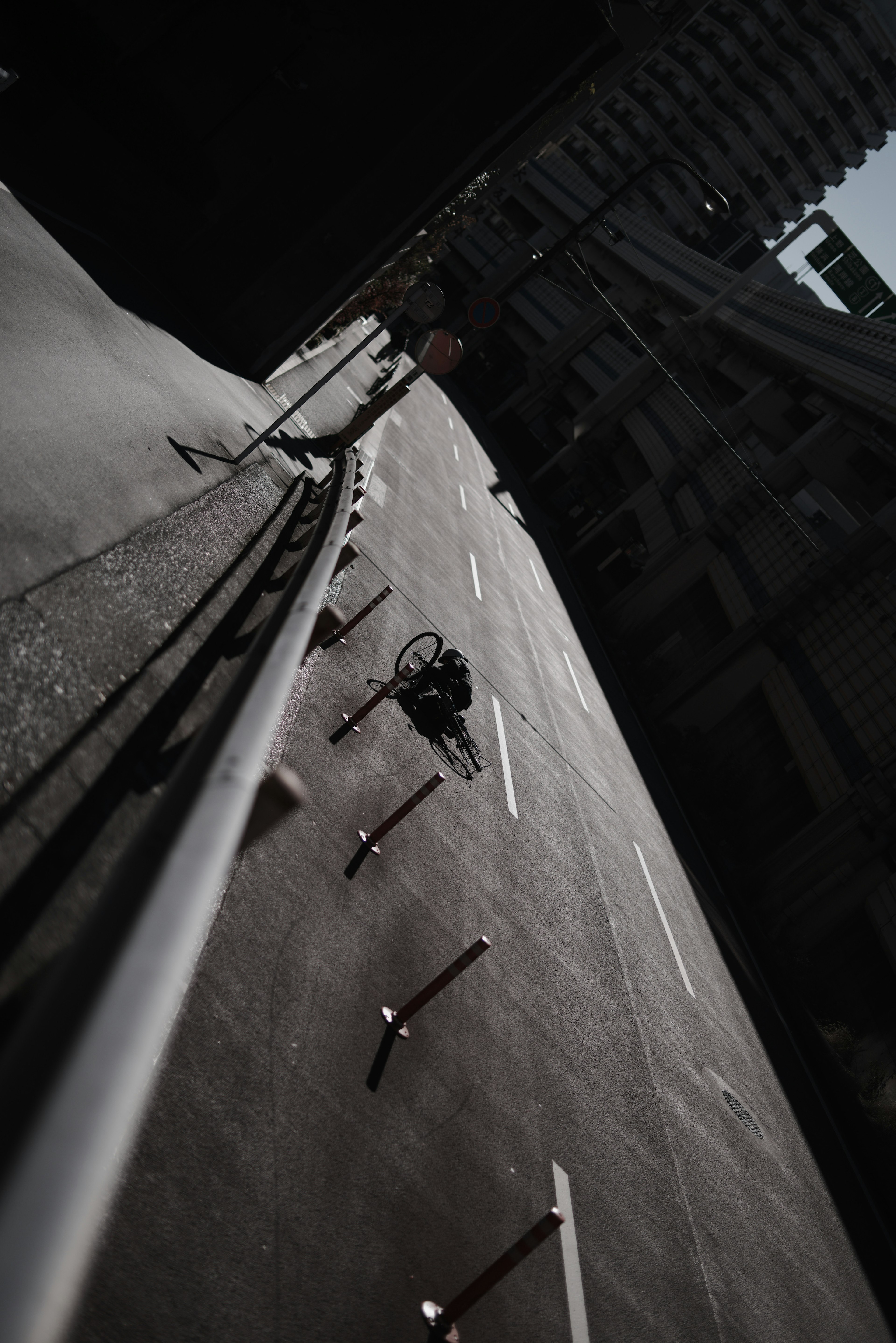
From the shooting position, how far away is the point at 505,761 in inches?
502

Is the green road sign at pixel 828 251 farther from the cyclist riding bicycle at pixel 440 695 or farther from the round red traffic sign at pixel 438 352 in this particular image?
the cyclist riding bicycle at pixel 440 695

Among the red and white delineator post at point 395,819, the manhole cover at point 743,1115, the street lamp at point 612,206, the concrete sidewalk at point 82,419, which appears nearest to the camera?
the concrete sidewalk at point 82,419

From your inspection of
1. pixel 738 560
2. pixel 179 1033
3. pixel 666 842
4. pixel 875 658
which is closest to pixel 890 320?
pixel 738 560

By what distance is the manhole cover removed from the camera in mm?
10625

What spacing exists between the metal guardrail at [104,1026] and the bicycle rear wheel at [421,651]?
27.4 feet

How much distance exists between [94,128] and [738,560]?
2409 cm

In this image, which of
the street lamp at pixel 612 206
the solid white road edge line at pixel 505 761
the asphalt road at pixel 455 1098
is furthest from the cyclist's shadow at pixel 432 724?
the street lamp at pixel 612 206

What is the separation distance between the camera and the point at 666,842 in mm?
17750

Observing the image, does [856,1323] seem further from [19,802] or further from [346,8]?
[346,8]

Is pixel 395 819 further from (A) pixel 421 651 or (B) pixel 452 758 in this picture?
(A) pixel 421 651

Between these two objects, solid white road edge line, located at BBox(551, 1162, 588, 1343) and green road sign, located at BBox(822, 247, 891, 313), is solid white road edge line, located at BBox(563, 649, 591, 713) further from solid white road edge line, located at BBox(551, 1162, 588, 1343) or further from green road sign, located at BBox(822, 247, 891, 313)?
green road sign, located at BBox(822, 247, 891, 313)

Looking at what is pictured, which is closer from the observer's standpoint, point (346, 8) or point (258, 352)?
point (346, 8)

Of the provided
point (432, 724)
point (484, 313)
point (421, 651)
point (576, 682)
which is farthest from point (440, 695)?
point (484, 313)

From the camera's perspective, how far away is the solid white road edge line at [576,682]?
1986 centimetres
